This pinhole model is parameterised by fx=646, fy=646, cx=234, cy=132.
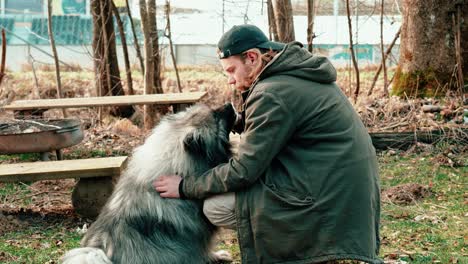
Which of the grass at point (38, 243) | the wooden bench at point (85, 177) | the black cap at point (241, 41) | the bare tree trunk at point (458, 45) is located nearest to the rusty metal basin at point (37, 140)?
the wooden bench at point (85, 177)

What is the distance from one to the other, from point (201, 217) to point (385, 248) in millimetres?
1452

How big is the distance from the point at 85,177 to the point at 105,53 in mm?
5643

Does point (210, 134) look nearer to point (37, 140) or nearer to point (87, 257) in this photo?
point (87, 257)

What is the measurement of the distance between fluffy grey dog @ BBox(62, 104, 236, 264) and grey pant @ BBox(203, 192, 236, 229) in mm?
97

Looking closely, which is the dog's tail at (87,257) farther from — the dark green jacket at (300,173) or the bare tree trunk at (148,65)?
the bare tree trunk at (148,65)

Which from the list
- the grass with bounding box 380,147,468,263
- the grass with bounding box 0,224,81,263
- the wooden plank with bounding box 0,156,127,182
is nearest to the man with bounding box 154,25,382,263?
the grass with bounding box 380,147,468,263

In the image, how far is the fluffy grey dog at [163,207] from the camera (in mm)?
3209

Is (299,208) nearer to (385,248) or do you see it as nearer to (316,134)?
(316,134)

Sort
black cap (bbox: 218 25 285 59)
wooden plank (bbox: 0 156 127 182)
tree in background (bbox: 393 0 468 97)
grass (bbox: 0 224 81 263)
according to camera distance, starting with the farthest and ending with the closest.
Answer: tree in background (bbox: 393 0 468 97) → wooden plank (bbox: 0 156 127 182) → grass (bbox: 0 224 81 263) → black cap (bbox: 218 25 285 59)

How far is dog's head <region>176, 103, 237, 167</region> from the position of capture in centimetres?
335

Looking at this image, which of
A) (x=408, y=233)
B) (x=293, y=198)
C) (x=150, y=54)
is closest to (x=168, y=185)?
(x=293, y=198)

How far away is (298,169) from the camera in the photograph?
3.08m

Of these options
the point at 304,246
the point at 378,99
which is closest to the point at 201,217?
the point at 304,246

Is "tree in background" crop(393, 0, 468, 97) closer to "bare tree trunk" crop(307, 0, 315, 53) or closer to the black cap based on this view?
"bare tree trunk" crop(307, 0, 315, 53)
